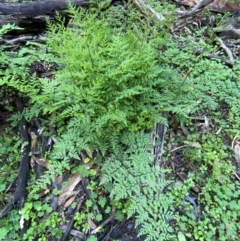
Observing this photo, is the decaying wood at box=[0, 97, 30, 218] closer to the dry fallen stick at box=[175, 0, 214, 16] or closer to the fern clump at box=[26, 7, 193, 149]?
the fern clump at box=[26, 7, 193, 149]

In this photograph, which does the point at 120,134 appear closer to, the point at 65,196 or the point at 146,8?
the point at 65,196

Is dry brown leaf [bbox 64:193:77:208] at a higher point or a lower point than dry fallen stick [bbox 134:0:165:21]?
lower

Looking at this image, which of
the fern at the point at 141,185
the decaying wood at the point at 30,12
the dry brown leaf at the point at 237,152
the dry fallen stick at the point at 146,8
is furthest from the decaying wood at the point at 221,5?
the fern at the point at 141,185

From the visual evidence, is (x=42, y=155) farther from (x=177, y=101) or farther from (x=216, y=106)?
(x=216, y=106)

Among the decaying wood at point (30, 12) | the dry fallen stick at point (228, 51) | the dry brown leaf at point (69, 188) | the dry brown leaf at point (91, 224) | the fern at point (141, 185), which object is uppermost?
the decaying wood at point (30, 12)

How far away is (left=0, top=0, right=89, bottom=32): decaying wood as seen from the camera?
12.1ft

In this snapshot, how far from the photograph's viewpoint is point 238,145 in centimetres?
304

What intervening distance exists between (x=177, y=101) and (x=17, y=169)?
1.72m

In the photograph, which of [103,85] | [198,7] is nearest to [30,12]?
[103,85]

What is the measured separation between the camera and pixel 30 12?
3.76m

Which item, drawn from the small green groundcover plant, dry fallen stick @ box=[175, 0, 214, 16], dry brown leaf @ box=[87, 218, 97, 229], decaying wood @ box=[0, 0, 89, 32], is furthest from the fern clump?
dry fallen stick @ box=[175, 0, 214, 16]

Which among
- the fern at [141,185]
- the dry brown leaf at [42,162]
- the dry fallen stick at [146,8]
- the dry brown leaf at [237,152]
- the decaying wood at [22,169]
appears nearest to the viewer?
the fern at [141,185]

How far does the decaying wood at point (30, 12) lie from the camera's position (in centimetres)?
370

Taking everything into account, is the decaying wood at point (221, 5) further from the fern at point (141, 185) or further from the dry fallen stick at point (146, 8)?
the fern at point (141, 185)
